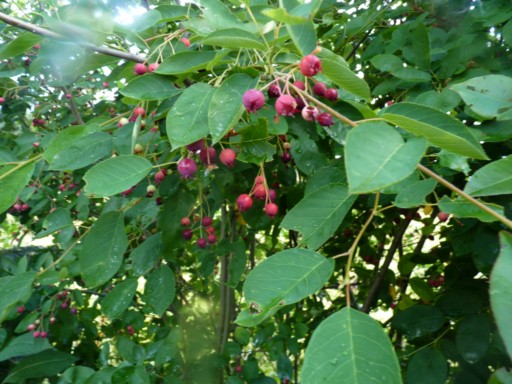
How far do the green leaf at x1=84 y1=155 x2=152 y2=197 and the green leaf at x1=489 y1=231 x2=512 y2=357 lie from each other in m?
0.52

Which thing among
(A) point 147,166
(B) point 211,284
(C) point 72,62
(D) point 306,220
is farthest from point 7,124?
(D) point 306,220

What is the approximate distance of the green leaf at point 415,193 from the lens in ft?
2.36

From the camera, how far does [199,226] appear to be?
1.36m

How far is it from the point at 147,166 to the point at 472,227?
830 millimetres

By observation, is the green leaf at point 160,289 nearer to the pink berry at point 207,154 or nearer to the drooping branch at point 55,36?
the pink berry at point 207,154

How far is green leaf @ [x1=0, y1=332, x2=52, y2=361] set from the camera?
5.21 ft

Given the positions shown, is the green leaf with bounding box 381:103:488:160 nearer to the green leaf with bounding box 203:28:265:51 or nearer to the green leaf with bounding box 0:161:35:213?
the green leaf with bounding box 203:28:265:51

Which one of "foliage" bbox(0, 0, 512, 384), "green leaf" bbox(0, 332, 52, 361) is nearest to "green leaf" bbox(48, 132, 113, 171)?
"foliage" bbox(0, 0, 512, 384)

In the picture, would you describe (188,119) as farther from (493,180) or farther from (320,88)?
(493,180)

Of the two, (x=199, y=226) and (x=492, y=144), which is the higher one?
(x=492, y=144)

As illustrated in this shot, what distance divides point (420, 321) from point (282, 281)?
0.86m

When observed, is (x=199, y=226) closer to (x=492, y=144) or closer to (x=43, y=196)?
(x=492, y=144)

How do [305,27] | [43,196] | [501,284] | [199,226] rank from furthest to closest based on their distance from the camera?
[43,196] → [199,226] → [305,27] → [501,284]

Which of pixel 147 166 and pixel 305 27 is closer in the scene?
pixel 305 27
